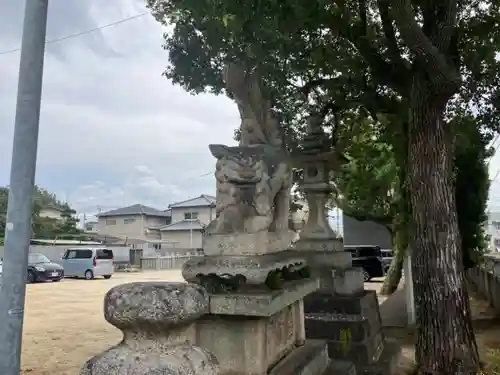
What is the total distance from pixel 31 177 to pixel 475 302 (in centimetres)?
1413

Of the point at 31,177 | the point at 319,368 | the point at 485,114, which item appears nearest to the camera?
the point at 31,177

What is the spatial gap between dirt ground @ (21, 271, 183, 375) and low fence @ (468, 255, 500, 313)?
31.2ft

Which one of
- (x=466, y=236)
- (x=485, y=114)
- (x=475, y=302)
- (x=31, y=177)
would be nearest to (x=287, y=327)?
(x=31, y=177)

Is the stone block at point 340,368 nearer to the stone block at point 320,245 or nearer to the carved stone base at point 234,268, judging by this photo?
the carved stone base at point 234,268

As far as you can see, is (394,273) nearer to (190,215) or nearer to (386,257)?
(386,257)

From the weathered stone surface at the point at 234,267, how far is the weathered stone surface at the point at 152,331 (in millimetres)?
1889

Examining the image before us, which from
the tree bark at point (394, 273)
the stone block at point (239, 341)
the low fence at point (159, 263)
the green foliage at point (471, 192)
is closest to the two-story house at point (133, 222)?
the low fence at point (159, 263)

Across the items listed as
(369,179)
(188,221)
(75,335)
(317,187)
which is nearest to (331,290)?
(317,187)

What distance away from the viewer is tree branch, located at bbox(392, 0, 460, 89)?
15.1ft

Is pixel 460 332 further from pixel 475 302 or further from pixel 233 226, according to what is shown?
pixel 475 302

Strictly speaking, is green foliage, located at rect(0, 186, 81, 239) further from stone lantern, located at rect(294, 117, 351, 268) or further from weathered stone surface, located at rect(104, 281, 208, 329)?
weathered stone surface, located at rect(104, 281, 208, 329)

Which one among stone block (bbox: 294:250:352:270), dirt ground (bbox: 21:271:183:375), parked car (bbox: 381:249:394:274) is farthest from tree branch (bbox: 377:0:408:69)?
parked car (bbox: 381:249:394:274)

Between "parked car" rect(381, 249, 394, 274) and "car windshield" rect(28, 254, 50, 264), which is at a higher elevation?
"car windshield" rect(28, 254, 50, 264)

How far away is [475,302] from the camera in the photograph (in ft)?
45.8
